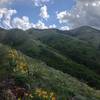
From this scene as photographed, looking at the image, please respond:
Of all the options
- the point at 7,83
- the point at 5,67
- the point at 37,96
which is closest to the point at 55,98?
the point at 37,96

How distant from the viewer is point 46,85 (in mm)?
25516

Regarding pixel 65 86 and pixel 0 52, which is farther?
pixel 0 52

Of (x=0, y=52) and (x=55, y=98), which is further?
(x=0, y=52)

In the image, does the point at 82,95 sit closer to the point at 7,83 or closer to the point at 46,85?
the point at 46,85

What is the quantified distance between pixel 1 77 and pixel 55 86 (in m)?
4.35

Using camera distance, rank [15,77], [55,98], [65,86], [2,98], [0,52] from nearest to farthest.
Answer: [2,98], [55,98], [15,77], [65,86], [0,52]

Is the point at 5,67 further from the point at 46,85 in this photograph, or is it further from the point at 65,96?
the point at 65,96

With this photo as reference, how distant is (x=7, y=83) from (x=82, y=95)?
6479mm

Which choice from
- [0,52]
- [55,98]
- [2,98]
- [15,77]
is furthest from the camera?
[0,52]

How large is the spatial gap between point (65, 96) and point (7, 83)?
4526 millimetres

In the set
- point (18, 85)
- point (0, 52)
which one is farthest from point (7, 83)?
point (0, 52)

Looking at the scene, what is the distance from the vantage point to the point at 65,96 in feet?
80.2

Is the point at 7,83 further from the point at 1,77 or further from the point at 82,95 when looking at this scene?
the point at 82,95

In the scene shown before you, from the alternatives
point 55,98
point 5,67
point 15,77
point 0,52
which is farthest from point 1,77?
point 0,52
